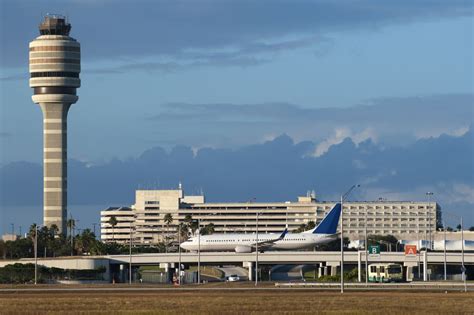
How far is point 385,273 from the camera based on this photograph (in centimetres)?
16875

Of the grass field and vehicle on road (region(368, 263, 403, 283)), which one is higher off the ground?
vehicle on road (region(368, 263, 403, 283))

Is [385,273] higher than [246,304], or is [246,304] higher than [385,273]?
[385,273]

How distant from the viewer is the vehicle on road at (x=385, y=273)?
16812cm

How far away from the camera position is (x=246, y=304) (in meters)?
91.9

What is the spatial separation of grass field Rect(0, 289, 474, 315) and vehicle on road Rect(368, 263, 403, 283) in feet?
189

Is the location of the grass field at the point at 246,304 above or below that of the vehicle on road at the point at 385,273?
below

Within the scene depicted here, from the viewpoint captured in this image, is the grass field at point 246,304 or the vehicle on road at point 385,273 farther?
the vehicle on road at point 385,273

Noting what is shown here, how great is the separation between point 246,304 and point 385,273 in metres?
79.3

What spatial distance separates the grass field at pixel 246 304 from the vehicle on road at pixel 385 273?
189 feet

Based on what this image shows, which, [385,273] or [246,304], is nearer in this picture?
[246,304]

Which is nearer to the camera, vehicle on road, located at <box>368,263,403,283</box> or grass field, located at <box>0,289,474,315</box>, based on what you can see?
grass field, located at <box>0,289,474,315</box>

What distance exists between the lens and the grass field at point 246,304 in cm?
8369

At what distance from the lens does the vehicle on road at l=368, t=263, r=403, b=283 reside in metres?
168

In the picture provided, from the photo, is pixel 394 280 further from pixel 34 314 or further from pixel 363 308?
pixel 34 314
